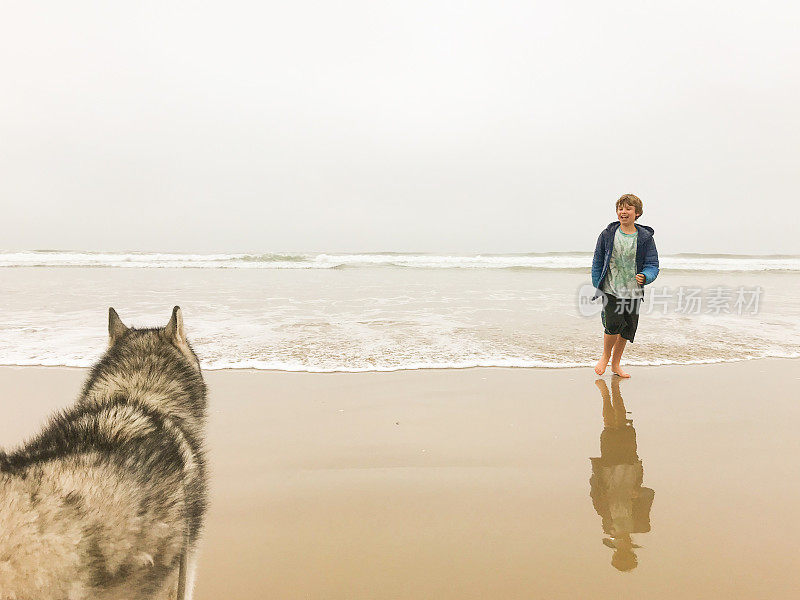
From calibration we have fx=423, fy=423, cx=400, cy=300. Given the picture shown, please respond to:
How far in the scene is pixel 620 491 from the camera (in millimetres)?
2551

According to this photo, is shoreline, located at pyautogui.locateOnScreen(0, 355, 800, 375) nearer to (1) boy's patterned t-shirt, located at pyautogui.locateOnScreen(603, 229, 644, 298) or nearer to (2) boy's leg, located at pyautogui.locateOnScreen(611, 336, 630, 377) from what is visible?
(2) boy's leg, located at pyautogui.locateOnScreen(611, 336, 630, 377)

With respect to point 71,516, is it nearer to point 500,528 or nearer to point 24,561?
point 24,561

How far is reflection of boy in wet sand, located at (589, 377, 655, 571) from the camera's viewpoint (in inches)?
82.0

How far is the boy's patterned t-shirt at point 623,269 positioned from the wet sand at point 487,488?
4.03 ft

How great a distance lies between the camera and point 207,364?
16.9ft

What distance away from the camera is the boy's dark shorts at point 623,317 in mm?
5062

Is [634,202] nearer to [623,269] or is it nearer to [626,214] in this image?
[626,214]

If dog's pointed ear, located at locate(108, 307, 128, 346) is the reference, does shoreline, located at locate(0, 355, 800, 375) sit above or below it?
below

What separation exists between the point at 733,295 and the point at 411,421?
1480 centimetres

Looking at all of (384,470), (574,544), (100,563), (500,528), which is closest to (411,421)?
(384,470)

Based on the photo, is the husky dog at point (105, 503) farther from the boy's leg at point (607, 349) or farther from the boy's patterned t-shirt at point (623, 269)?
the boy's patterned t-shirt at point (623, 269)

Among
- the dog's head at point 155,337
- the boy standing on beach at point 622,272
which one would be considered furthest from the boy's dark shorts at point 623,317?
the dog's head at point 155,337

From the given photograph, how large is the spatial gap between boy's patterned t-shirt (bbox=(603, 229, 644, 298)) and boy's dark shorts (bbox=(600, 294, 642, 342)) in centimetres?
10

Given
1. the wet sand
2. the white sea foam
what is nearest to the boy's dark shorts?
the wet sand
